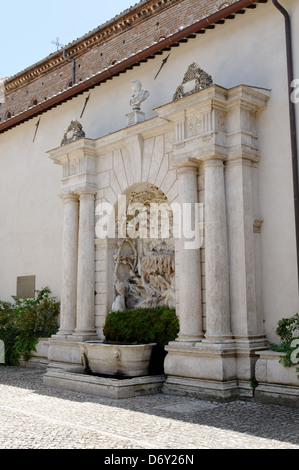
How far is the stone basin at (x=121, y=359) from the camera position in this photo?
315 inches

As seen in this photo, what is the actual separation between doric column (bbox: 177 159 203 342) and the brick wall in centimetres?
568

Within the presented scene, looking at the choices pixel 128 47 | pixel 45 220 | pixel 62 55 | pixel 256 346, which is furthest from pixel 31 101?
pixel 256 346

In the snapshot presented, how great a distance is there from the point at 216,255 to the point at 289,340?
5.35 ft

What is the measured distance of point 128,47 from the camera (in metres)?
13.9

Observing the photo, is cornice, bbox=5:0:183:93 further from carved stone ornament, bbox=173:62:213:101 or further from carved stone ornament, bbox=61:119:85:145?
carved stone ornament, bbox=173:62:213:101

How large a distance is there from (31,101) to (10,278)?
6.67 meters

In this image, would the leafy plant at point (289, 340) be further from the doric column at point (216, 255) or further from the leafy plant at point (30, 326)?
the leafy plant at point (30, 326)

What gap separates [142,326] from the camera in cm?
879

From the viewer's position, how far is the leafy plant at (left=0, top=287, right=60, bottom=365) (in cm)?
1134

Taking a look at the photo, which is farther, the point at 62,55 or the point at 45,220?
the point at 62,55

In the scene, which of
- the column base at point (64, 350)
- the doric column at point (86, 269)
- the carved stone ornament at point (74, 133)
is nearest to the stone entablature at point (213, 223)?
the doric column at point (86, 269)

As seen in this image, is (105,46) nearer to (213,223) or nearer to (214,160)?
(214,160)

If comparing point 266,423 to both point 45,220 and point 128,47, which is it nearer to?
point 45,220

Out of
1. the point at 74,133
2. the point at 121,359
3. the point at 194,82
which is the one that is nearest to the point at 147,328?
the point at 121,359
